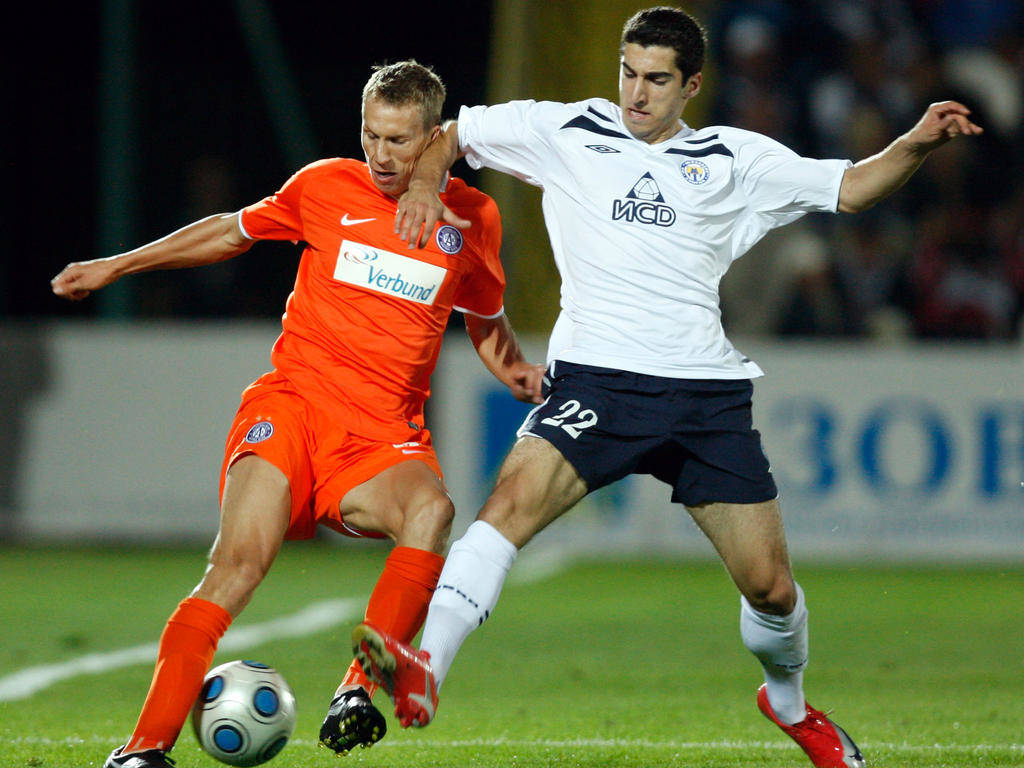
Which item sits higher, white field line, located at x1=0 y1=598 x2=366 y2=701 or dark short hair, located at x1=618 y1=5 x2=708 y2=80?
dark short hair, located at x1=618 y1=5 x2=708 y2=80

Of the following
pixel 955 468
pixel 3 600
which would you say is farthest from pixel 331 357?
pixel 955 468

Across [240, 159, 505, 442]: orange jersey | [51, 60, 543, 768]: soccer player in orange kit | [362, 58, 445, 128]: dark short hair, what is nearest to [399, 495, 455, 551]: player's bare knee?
[51, 60, 543, 768]: soccer player in orange kit

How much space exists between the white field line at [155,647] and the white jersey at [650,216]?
10.3ft

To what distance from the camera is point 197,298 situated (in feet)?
46.0

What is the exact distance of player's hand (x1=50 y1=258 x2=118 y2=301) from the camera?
505 centimetres

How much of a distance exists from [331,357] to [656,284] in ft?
3.78

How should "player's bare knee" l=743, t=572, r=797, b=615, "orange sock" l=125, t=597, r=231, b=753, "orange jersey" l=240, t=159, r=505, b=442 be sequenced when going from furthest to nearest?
1. "orange jersey" l=240, t=159, r=505, b=442
2. "player's bare knee" l=743, t=572, r=797, b=615
3. "orange sock" l=125, t=597, r=231, b=753

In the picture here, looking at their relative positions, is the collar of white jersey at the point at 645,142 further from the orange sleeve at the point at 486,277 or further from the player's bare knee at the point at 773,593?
the player's bare knee at the point at 773,593

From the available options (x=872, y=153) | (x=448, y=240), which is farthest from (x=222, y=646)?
(x=872, y=153)

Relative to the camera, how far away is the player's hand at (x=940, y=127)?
4633 mm

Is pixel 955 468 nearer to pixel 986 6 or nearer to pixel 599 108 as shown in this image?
pixel 986 6

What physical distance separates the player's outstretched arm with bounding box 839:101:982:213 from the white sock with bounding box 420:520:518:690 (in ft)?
4.94

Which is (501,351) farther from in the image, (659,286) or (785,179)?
(785,179)

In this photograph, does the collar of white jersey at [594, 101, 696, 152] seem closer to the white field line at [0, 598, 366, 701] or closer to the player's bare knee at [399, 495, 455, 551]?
the player's bare knee at [399, 495, 455, 551]
